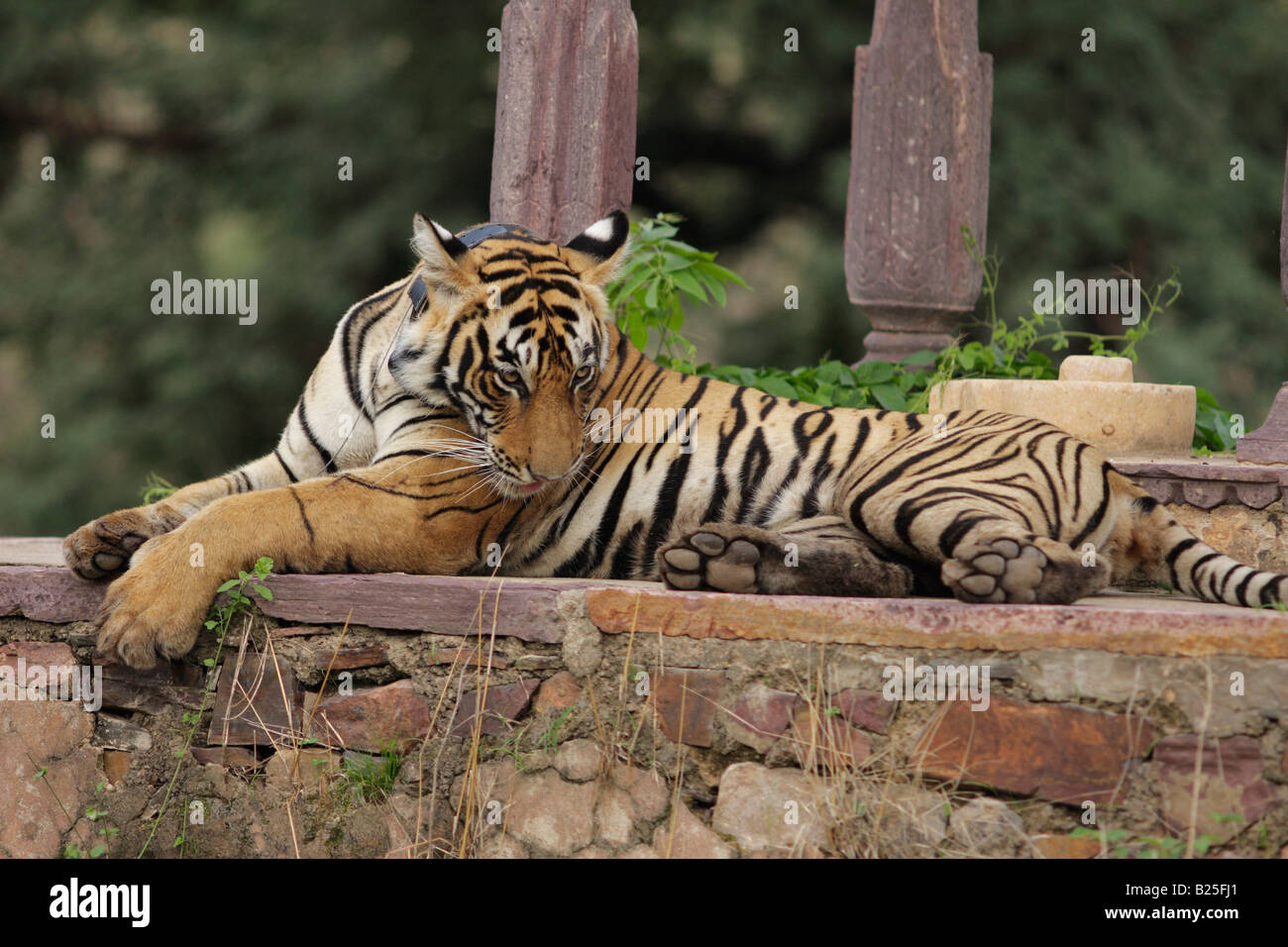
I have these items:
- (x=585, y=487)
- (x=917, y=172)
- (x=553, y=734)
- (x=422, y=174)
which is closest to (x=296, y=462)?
(x=585, y=487)

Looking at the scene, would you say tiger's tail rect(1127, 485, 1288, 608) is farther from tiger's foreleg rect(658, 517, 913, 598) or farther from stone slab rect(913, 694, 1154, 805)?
tiger's foreleg rect(658, 517, 913, 598)

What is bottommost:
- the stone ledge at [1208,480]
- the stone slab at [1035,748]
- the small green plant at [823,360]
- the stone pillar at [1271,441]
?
the stone slab at [1035,748]

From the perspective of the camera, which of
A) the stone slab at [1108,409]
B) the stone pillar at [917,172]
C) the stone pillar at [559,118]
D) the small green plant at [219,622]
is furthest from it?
the stone pillar at [917,172]

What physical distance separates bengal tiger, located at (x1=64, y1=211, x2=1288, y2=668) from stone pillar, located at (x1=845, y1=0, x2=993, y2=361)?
2.32 m

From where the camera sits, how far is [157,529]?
148 inches

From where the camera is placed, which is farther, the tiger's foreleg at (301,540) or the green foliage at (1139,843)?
the tiger's foreleg at (301,540)

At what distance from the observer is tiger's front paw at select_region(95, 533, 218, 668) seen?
10.6 feet

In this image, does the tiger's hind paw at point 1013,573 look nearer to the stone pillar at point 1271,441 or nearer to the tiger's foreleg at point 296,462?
the stone pillar at point 1271,441

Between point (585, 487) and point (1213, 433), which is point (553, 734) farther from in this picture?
point (1213, 433)

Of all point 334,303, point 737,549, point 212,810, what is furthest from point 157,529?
point 334,303

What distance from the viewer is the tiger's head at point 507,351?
141 inches

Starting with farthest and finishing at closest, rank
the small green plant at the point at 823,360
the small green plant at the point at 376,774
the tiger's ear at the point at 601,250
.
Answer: the small green plant at the point at 823,360, the tiger's ear at the point at 601,250, the small green plant at the point at 376,774

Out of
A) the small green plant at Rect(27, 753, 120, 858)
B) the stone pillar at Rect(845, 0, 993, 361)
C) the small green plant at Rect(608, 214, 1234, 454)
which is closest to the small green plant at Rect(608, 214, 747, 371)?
the small green plant at Rect(608, 214, 1234, 454)

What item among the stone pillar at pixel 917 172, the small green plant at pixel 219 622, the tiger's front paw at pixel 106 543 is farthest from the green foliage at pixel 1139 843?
the stone pillar at pixel 917 172
